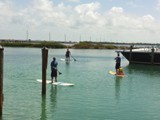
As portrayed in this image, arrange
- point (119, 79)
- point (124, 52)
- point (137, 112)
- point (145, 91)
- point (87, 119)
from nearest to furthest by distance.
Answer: point (87, 119) → point (137, 112) → point (145, 91) → point (119, 79) → point (124, 52)

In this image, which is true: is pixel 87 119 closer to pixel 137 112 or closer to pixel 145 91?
pixel 137 112

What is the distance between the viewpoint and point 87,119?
15375 millimetres

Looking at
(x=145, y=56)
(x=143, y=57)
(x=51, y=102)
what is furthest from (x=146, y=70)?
(x=51, y=102)

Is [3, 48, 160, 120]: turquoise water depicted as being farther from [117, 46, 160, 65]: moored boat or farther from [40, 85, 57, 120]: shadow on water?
[117, 46, 160, 65]: moored boat

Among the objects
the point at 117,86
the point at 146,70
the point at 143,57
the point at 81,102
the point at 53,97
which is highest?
the point at 143,57

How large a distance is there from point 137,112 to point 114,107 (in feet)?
4.43

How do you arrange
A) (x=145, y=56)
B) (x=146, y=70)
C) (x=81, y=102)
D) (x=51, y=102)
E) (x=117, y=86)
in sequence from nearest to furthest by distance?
1. (x=51, y=102)
2. (x=81, y=102)
3. (x=117, y=86)
4. (x=146, y=70)
5. (x=145, y=56)

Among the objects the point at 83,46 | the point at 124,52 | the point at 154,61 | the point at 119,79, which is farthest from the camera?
the point at 83,46

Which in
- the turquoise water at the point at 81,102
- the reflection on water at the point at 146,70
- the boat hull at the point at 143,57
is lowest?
the turquoise water at the point at 81,102

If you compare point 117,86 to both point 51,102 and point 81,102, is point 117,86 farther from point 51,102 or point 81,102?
point 51,102

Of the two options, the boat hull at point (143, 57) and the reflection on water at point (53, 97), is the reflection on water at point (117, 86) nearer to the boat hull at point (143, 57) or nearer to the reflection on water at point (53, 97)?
the reflection on water at point (53, 97)

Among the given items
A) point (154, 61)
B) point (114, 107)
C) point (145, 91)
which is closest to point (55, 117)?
point (114, 107)

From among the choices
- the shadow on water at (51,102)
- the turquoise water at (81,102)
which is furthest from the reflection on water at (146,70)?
the shadow on water at (51,102)

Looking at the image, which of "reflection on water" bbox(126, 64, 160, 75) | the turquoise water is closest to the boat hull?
"reflection on water" bbox(126, 64, 160, 75)
